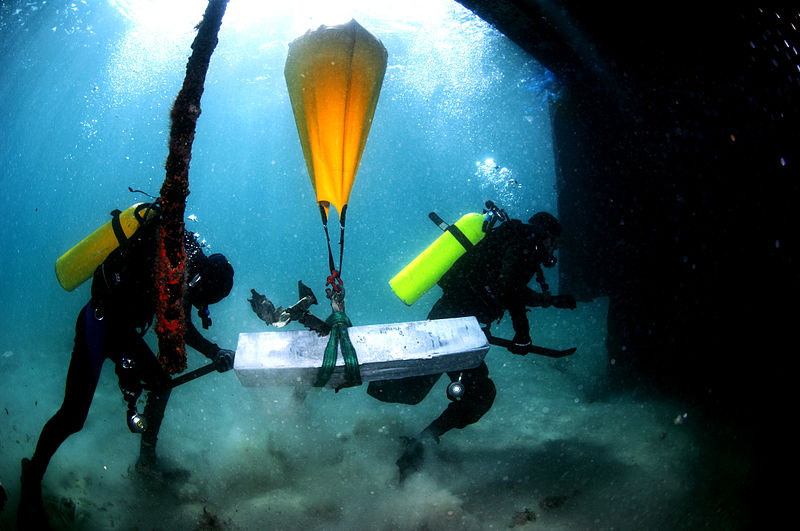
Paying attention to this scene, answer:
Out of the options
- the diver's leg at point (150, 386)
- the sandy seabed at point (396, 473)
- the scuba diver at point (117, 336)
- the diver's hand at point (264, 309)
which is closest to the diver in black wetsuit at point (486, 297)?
the sandy seabed at point (396, 473)

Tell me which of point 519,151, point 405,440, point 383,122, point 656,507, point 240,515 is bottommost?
point 519,151

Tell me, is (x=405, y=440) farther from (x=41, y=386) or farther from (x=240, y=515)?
(x=41, y=386)

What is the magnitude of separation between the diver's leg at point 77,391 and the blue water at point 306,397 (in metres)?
1.16

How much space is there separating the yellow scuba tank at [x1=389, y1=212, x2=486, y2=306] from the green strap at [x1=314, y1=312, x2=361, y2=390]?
1.37 m

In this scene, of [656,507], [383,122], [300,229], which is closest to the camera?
[656,507]

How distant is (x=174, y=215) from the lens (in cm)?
186

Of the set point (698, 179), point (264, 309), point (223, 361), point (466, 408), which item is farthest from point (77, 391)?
point (698, 179)

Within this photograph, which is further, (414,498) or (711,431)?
(711,431)

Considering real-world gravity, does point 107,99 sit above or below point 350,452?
above

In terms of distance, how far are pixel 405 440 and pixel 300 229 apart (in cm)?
7412

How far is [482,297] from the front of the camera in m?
4.14

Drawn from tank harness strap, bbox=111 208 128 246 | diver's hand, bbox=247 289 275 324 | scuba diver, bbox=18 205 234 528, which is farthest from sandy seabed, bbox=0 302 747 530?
tank harness strap, bbox=111 208 128 246

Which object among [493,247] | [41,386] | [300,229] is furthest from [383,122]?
[300,229]

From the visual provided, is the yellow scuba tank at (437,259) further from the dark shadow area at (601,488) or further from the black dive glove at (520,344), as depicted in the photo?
the dark shadow area at (601,488)
